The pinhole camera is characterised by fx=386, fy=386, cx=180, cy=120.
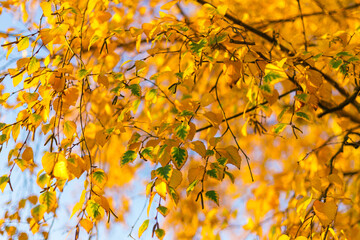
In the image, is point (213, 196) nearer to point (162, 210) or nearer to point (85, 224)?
point (162, 210)

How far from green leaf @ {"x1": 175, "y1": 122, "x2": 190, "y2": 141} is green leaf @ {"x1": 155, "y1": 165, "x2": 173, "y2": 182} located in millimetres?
92

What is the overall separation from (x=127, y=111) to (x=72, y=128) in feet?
0.70

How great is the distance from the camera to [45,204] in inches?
43.1

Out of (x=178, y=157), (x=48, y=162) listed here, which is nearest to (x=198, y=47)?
(x=178, y=157)

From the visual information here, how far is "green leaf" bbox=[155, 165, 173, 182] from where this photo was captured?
108 cm

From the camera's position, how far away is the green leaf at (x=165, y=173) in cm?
108

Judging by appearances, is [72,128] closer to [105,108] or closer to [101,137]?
[101,137]

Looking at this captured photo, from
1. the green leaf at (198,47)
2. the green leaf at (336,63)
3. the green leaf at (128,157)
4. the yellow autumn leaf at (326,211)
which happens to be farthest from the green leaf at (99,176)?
the green leaf at (336,63)

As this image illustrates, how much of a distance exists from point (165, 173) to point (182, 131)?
0.13 m

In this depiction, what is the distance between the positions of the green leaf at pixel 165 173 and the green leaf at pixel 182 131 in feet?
0.30

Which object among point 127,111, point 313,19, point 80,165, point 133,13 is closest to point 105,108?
point 133,13

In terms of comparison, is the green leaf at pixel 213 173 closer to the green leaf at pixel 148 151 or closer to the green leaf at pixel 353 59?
the green leaf at pixel 148 151

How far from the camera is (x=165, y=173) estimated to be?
1083mm

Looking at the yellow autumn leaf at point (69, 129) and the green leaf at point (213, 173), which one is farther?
the yellow autumn leaf at point (69, 129)
